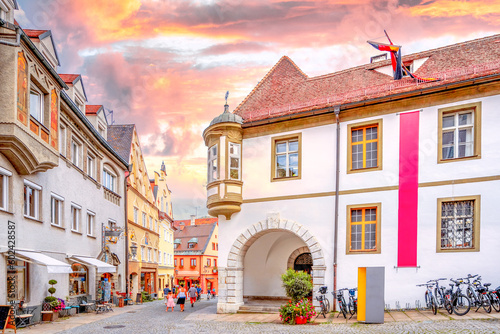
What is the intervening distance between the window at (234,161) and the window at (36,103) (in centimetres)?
754

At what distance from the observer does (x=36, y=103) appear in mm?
17078

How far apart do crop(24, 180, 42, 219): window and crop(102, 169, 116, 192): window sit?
31.6 ft

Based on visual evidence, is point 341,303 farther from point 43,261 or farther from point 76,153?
point 76,153

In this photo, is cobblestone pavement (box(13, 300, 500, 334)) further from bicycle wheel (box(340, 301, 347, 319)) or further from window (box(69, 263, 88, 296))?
window (box(69, 263, 88, 296))

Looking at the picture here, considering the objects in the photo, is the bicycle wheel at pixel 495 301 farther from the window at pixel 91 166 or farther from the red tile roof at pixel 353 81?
the window at pixel 91 166

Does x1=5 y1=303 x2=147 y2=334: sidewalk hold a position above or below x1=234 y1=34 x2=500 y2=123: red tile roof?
below

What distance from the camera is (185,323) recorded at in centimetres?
1753

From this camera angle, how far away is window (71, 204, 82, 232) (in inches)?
897

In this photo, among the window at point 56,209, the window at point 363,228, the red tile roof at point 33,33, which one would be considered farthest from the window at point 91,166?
the window at point 363,228

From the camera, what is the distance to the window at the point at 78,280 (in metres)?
22.2

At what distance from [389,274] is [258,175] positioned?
21.8 ft

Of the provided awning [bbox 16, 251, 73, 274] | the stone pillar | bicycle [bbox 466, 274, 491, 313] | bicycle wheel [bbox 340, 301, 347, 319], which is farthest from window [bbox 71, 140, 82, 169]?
bicycle [bbox 466, 274, 491, 313]

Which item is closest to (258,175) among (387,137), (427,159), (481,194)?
(387,137)

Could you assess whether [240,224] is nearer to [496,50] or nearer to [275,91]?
[275,91]
